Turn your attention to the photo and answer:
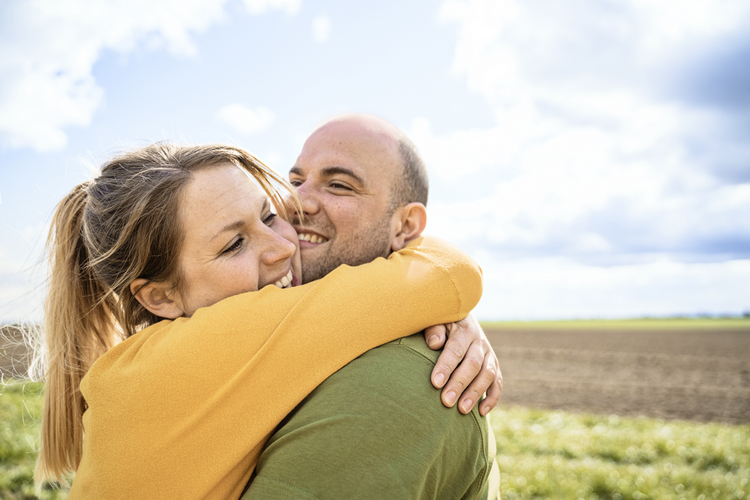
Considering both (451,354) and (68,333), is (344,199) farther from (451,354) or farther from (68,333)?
(68,333)

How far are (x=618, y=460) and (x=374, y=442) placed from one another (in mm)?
8996

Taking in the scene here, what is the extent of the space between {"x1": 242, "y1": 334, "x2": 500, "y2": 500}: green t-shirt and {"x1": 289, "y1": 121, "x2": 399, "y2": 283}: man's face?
55.6 inches

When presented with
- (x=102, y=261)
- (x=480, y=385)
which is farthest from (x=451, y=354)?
(x=102, y=261)

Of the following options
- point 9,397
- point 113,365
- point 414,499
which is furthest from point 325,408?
point 9,397

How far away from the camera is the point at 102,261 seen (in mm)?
2174

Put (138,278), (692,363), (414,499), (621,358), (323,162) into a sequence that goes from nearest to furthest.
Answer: (414,499) < (138,278) < (323,162) < (692,363) < (621,358)

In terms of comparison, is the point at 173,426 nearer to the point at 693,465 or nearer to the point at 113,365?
the point at 113,365

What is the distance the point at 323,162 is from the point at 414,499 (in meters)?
2.15

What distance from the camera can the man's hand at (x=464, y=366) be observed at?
5.82ft

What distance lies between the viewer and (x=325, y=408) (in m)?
1.57

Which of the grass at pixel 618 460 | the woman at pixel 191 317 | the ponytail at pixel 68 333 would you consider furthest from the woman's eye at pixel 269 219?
the grass at pixel 618 460

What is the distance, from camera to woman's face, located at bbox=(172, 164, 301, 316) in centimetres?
207

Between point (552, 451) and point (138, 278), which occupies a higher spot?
point (138, 278)

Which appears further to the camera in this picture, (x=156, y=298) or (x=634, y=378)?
(x=634, y=378)
